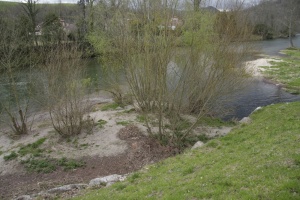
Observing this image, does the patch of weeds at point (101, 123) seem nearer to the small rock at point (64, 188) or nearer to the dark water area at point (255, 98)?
the small rock at point (64, 188)

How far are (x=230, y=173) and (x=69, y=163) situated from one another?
8307 millimetres

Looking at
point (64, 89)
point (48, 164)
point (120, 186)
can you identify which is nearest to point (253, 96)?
point (64, 89)

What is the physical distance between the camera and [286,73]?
3319cm

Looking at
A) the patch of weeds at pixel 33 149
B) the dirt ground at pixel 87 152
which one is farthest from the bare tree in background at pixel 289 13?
the patch of weeds at pixel 33 149

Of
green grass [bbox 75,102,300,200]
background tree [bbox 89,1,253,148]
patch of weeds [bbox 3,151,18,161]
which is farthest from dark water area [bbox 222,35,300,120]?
patch of weeds [bbox 3,151,18,161]

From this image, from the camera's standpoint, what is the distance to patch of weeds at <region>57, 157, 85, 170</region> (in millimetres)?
13147

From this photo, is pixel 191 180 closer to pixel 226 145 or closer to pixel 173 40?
pixel 226 145

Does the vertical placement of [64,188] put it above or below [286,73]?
below

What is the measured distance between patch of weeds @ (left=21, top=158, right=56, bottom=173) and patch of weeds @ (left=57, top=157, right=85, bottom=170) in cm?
37

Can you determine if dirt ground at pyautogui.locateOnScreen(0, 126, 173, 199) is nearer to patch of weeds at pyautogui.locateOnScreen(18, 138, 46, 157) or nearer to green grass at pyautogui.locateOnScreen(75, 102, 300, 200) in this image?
patch of weeds at pyautogui.locateOnScreen(18, 138, 46, 157)

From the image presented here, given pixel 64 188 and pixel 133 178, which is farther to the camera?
pixel 64 188

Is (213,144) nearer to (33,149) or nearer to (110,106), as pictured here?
(33,149)

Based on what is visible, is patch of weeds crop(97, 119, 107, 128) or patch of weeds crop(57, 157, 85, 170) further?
patch of weeds crop(97, 119, 107, 128)

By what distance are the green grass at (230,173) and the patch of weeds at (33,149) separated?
615 cm
